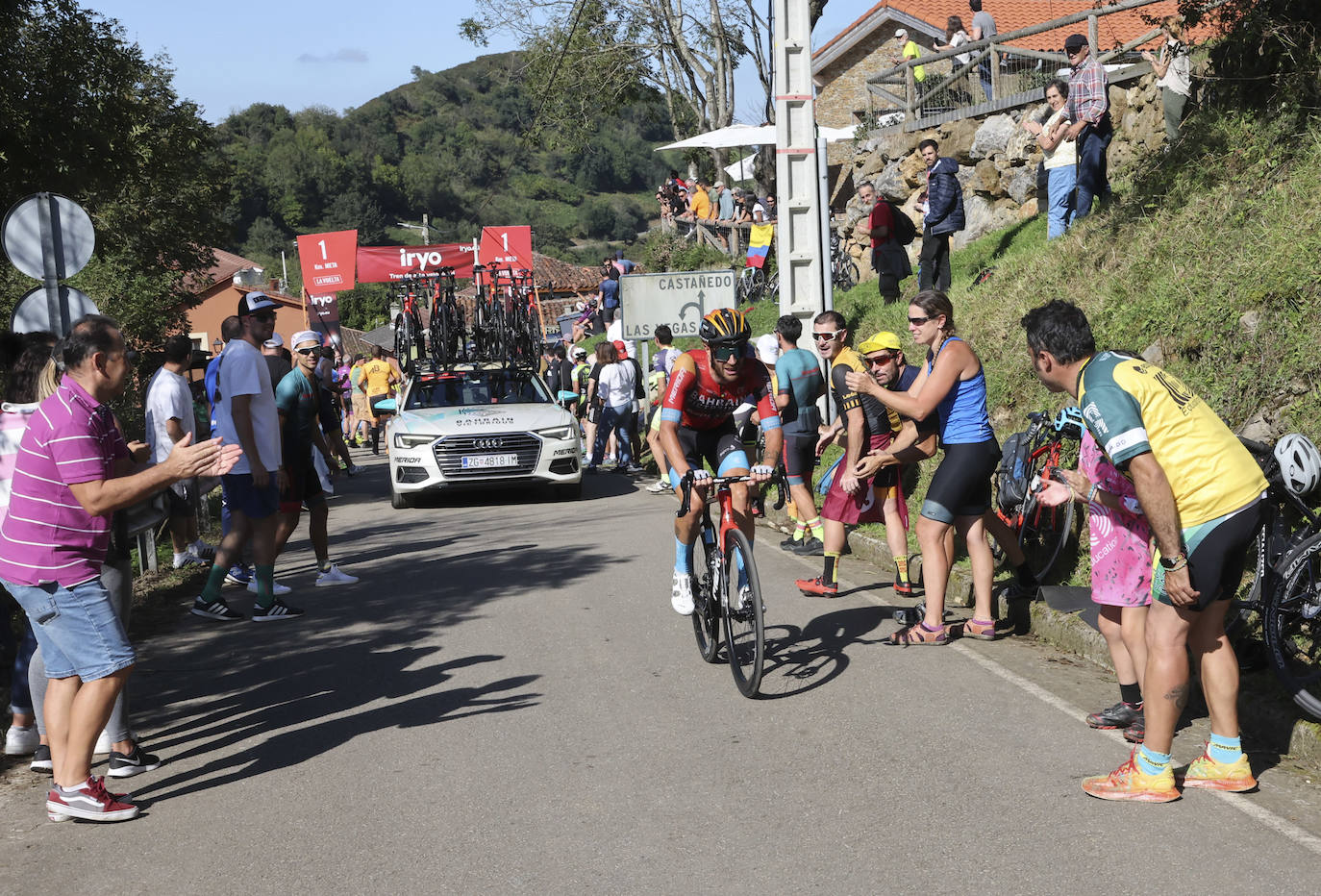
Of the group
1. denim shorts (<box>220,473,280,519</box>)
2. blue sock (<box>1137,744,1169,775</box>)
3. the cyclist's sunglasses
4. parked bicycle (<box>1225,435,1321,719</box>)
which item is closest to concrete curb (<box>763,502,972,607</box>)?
the cyclist's sunglasses

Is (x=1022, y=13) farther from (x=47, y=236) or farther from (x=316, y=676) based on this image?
(x=316, y=676)

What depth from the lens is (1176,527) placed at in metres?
4.59

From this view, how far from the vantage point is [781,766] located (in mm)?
5438

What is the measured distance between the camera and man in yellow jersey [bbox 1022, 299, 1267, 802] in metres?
4.59

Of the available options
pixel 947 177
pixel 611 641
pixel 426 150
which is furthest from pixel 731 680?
pixel 426 150

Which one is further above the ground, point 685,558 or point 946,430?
point 946,430

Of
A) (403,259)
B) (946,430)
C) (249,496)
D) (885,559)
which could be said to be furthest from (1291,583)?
(403,259)

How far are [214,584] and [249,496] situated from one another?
80cm

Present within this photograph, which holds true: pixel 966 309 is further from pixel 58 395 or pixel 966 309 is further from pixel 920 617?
pixel 58 395

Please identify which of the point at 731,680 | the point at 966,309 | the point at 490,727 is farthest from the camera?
the point at 966,309

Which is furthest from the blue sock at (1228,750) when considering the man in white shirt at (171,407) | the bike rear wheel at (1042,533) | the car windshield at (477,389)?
the car windshield at (477,389)

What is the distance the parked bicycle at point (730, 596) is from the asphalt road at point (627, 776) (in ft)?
0.63

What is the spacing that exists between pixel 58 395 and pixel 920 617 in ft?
16.6

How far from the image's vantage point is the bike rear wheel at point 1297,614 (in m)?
5.41
